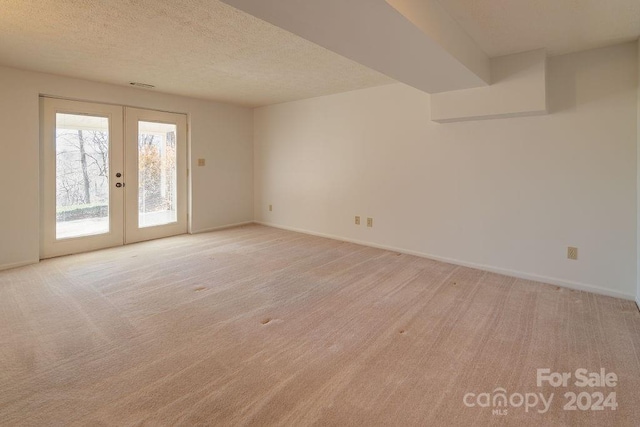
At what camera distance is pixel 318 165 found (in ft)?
18.0

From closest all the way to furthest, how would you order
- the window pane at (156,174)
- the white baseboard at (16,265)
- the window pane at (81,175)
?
the white baseboard at (16,265)
the window pane at (81,175)
the window pane at (156,174)

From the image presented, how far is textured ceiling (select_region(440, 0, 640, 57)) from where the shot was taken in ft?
7.36

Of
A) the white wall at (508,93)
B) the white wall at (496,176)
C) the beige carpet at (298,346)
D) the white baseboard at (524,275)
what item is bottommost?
the beige carpet at (298,346)

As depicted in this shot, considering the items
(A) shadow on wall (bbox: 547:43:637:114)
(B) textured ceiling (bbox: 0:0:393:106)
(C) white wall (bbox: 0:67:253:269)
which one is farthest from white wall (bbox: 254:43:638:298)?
(C) white wall (bbox: 0:67:253:269)

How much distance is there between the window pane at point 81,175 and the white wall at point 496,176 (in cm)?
299

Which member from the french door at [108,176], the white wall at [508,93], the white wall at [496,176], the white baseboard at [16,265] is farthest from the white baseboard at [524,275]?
the white baseboard at [16,265]

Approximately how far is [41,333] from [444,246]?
4.06 m

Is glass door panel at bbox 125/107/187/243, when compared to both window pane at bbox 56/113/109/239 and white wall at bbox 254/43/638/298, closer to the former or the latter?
window pane at bbox 56/113/109/239

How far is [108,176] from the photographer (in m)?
4.65

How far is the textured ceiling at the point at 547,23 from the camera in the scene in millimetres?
2244

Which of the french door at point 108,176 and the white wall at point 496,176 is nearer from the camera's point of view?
the white wall at point 496,176

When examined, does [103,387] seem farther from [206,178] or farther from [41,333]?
[206,178]

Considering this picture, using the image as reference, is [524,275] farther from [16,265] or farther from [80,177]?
[16,265]

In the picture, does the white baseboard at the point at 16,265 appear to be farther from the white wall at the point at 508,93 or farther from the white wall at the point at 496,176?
the white wall at the point at 508,93
